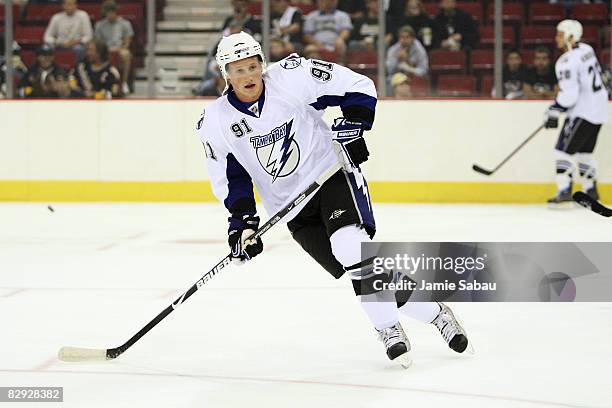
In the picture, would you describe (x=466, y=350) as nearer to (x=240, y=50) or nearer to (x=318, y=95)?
(x=318, y=95)

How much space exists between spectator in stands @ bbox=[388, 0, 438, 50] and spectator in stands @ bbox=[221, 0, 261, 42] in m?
1.04

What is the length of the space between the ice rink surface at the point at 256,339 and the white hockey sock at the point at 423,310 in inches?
4.4

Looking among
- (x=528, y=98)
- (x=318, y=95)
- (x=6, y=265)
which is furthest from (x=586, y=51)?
(x=318, y=95)

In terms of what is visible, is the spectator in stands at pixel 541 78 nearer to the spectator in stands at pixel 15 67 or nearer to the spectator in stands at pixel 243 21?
the spectator in stands at pixel 243 21

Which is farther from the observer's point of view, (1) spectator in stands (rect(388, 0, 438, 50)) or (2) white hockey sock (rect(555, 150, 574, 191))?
(1) spectator in stands (rect(388, 0, 438, 50))

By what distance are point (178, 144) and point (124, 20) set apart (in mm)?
1058

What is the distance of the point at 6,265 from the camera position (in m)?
5.55

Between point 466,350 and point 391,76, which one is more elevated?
point 391,76

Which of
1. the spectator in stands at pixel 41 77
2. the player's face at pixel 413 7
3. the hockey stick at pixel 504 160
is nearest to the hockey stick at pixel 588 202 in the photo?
the hockey stick at pixel 504 160

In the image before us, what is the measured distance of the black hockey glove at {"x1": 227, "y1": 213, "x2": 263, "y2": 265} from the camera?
10.9ft

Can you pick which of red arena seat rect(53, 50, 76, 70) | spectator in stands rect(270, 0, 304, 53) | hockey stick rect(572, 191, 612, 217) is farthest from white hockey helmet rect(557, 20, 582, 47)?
hockey stick rect(572, 191, 612, 217)

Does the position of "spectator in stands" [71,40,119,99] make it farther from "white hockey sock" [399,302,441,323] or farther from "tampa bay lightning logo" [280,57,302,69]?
"white hockey sock" [399,302,441,323]

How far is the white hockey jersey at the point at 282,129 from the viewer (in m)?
3.31

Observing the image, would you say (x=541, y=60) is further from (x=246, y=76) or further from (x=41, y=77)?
(x=246, y=76)
